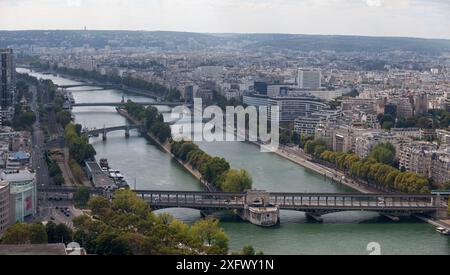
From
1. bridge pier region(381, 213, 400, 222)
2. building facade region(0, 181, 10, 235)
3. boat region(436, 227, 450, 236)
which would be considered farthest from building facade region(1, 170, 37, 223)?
boat region(436, 227, 450, 236)

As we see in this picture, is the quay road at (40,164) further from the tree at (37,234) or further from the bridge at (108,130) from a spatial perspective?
the tree at (37,234)

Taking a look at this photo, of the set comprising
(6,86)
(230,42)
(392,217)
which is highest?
(230,42)

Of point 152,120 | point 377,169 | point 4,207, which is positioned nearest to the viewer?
point 4,207

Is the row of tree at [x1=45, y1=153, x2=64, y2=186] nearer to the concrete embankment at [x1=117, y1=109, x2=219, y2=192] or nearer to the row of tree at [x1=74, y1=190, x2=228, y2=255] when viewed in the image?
the concrete embankment at [x1=117, y1=109, x2=219, y2=192]

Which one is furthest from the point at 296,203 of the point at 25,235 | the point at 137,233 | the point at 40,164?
the point at 40,164

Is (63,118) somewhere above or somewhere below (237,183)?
above

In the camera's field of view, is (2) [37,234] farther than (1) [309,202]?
No

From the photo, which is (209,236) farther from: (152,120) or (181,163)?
(152,120)
